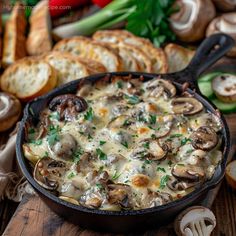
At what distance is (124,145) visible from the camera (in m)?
4.04

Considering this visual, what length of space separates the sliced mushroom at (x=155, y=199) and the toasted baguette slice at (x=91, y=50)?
6.31 ft

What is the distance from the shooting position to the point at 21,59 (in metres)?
5.52

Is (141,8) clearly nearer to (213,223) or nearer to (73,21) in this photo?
(73,21)

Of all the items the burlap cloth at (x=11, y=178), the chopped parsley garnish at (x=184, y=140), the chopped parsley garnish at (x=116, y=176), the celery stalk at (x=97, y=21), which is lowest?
the burlap cloth at (x=11, y=178)

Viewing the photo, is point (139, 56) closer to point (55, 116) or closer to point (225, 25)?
point (225, 25)

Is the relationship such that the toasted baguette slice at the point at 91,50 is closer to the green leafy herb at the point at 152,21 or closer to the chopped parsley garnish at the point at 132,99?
the green leafy herb at the point at 152,21

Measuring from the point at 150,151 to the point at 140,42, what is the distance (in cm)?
199

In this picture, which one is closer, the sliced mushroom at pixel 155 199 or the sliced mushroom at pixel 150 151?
the sliced mushroom at pixel 155 199

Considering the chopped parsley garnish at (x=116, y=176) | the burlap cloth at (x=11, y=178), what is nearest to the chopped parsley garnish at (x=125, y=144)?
the chopped parsley garnish at (x=116, y=176)

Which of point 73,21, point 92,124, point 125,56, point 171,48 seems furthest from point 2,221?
point 73,21

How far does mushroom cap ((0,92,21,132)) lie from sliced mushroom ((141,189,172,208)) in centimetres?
193

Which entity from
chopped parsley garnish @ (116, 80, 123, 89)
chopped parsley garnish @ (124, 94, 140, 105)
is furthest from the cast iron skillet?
chopped parsley garnish @ (116, 80, 123, 89)

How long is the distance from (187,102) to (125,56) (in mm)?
1203

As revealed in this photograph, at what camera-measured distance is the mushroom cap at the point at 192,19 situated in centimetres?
574
